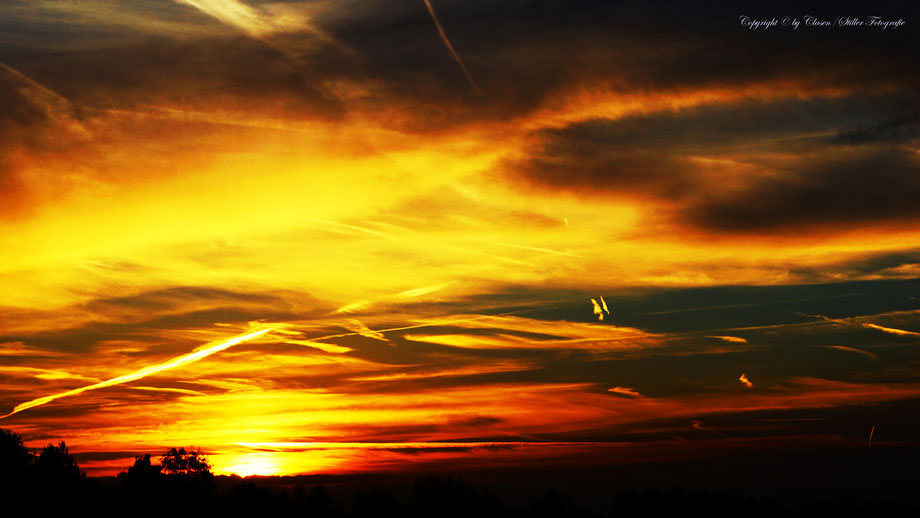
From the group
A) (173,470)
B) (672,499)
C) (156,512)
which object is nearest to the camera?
(156,512)

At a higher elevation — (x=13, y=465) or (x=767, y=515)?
(x=13, y=465)

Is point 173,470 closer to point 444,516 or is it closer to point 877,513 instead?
point 444,516

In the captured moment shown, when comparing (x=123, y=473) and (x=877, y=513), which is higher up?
(x=123, y=473)

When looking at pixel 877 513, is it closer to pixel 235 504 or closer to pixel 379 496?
pixel 379 496

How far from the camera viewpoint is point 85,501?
402 feet

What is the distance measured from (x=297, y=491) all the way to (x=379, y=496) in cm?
1825

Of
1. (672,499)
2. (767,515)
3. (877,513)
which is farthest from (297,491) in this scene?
(877,513)

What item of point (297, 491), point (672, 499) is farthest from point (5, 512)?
point (672, 499)

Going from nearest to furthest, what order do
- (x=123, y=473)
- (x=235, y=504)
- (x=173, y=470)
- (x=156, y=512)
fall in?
(x=156, y=512), (x=123, y=473), (x=235, y=504), (x=173, y=470)

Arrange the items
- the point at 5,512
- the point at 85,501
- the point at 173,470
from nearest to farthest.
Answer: the point at 5,512
the point at 85,501
the point at 173,470

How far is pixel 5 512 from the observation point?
369ft

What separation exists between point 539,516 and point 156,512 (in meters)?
77.4

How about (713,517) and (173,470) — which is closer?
(173,470)

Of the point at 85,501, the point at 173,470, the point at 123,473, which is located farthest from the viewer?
the point at 173,470
